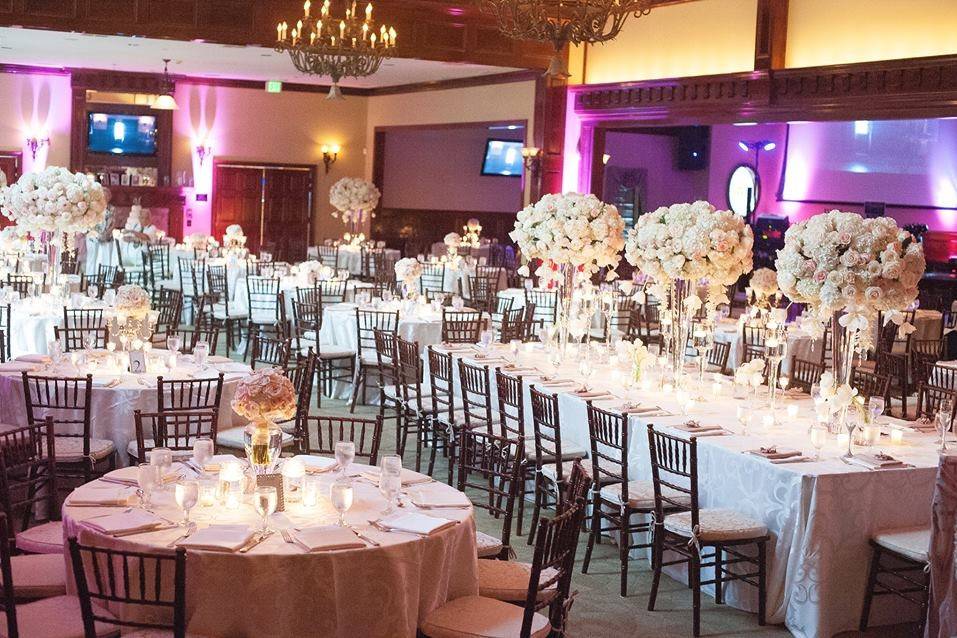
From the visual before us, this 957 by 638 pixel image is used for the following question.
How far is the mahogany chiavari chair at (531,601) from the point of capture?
420cm

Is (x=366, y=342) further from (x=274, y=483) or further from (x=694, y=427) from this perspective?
(x=274, y=483)

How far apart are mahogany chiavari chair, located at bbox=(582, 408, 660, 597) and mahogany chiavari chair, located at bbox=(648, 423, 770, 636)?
16 cm

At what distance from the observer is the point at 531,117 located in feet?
58.1

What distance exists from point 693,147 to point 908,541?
18.0m

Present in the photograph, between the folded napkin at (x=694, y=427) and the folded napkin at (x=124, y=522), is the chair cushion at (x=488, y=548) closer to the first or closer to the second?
the folded napkin at (x=124, y=522)

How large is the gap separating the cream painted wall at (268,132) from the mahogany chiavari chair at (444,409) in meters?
14.4

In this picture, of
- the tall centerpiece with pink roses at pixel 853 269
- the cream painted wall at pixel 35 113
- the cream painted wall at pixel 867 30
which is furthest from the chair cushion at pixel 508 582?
the cream painted wall at pixel 35 113

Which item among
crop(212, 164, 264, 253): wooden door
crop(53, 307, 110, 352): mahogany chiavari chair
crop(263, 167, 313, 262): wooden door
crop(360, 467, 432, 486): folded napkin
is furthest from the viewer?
crop(263, 167, 313, 262): wooden door

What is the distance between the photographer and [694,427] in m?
6.45

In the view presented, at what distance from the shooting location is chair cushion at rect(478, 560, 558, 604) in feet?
15.6

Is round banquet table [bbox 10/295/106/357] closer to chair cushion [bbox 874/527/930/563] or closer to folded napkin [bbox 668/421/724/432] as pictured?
folded napkin [bbox 668/421/724/432]

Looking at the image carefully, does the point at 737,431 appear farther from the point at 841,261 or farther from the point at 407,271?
the point at 407,271

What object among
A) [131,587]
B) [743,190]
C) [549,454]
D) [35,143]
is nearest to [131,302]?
[549,454]

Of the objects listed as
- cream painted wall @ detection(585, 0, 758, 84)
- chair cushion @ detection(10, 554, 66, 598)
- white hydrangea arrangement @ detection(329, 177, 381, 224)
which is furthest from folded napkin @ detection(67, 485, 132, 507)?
white hydrangea arrangement @ detection(329, 177, 381, 224)
